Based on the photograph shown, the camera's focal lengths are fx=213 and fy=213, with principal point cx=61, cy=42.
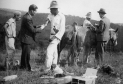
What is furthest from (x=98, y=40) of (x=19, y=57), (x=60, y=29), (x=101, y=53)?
(x=19, y=57)

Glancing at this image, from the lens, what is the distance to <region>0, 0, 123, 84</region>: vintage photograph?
4291 mm

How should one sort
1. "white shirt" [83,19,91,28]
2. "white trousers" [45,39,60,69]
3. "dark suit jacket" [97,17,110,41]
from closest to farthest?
"white trousers" [45,39,60,69] → "dark suit jacket" [97,17,110,41] → "white shirt" [83,19,91,28]

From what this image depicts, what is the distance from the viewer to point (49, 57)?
177 inches

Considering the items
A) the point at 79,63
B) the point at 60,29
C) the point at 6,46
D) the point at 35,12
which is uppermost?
the point at 35,12

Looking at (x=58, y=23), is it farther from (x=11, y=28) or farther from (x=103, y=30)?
(x=103, y=30)

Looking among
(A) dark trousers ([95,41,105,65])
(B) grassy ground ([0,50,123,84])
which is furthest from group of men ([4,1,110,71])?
(A) dark trousers ([95,41,105,65])

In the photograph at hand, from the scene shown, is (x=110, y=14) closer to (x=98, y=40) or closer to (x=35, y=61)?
(x=98, y=40)

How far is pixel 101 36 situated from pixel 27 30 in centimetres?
192

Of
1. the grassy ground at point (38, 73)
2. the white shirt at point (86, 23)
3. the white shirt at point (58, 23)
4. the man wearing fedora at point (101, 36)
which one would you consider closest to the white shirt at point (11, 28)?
the grassy ground at point (38, 73)

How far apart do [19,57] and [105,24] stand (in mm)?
2308

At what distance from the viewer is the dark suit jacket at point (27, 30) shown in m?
4.64

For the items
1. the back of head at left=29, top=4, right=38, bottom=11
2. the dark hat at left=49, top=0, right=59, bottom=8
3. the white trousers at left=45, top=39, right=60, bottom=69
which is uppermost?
the dark hat at left=49, top=0, right=59, bottom=8

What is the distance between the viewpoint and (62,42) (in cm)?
560

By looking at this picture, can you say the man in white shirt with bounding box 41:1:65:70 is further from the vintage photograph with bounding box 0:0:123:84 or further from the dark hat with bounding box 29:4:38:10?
the dark hat with bounding box 29:4:38:10
